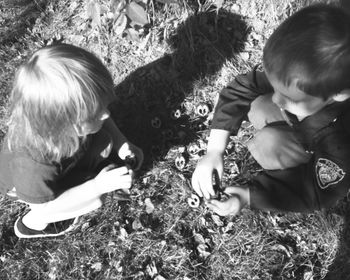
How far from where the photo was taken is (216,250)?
8.45ft

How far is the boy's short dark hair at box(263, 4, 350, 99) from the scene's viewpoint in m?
1.73

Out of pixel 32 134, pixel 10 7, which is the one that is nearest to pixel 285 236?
pixel 32 134

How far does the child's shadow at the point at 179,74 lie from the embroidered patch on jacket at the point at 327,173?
1.08 meters

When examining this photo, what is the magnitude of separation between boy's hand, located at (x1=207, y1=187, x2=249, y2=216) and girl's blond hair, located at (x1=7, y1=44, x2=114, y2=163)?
2.35ft

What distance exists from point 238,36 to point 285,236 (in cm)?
139

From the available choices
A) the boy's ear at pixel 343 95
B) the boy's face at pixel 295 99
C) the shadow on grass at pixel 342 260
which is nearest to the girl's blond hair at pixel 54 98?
the boy's face at pixel 295 99

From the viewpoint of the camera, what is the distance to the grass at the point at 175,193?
2.53m

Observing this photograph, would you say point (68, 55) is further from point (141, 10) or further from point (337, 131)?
point (337, 131)

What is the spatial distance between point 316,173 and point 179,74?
1.33 m

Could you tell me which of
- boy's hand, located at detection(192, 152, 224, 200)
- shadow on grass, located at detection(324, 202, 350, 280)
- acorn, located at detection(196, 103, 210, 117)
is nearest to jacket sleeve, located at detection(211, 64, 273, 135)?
boy's hand, located at detection(192, 152, 224, 200)

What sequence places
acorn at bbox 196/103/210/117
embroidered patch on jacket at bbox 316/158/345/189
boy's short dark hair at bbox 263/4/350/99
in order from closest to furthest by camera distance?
boy's short dark hair at bbox 263/4/350/99
embroidered patch on jacket at bbox 316/158/345/189
acorn at bbox 196/103/210/117

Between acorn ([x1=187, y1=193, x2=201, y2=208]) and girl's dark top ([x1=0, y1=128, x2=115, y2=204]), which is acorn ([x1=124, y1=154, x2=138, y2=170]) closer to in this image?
girl's dark top ([x1=0, y1=128, x2=115, y2=204])

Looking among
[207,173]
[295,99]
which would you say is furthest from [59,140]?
[295,99]

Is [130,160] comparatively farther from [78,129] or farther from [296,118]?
[296,118]
